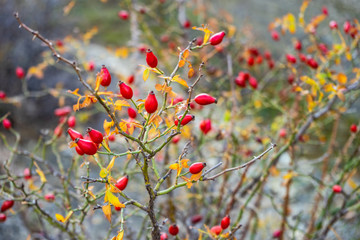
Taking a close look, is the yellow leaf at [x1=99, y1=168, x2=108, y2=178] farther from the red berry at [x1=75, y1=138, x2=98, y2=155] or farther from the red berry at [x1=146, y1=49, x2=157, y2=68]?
the red berry at [x1=146, y1=49, x2=157, y2=68]

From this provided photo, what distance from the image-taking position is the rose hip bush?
1.58 feet

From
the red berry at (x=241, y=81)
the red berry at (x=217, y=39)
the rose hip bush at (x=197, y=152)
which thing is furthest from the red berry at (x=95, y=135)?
the red berry at (x=241, y=81)

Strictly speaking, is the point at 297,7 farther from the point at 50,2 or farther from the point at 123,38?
the point at 50,2

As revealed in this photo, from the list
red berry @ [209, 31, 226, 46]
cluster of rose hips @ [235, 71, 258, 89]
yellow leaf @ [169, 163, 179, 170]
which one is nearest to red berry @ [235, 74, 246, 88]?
cluster of rose hips @ [235, 71, 258, 89]

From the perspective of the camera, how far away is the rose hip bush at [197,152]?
18.9 inches

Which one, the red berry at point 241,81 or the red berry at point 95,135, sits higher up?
the red berry at point 241,81

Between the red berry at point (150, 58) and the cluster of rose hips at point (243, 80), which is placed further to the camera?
the cluster of rose hips at point (243, 80)

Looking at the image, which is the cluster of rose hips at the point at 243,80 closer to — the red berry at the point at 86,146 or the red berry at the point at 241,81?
the red berry at the point at 241,81

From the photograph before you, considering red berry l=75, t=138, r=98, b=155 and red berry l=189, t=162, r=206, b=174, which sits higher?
Answer: red berry l=75, t=138, r=98, b=155

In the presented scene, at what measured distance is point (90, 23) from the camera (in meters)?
3.93

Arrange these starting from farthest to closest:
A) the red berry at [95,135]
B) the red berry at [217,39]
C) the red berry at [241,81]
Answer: the red berry at [241,81] < the red berry at [217,39] < the red berry at [95,135]

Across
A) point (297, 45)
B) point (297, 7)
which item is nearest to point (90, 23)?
point (297, 7)

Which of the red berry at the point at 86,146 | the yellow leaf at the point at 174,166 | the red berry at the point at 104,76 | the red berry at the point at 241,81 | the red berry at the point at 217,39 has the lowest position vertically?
the yellow leaf at the point at 174,166

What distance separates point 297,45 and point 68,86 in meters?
2.15
